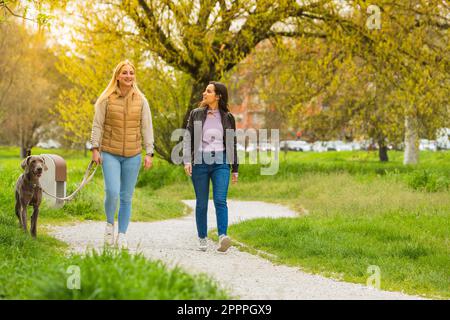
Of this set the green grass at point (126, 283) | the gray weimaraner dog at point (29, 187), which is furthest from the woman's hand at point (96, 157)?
the green grass at point (126, 283)

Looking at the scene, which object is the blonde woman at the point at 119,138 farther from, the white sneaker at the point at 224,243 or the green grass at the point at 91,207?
the green grass at the point at 91,207

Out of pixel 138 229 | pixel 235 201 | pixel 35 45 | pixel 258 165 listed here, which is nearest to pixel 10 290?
pixel 138 229

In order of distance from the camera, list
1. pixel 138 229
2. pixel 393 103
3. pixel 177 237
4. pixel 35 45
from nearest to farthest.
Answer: pixel 177 237 → pixel 138 229 → pixel 393 103 → pixel 35 45

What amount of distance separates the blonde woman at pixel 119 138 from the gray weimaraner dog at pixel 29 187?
0.94 m

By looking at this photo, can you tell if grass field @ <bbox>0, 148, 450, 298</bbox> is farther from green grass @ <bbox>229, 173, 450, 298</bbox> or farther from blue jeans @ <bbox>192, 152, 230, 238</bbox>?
blue jeans @ <bbox>192, 152, 230, 238</bbox>

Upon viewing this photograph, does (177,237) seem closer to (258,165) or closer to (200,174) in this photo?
(200,174)

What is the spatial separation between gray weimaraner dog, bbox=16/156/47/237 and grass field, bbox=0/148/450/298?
28 centimetres

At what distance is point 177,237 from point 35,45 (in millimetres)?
32962

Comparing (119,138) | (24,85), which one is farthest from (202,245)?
(24,85)

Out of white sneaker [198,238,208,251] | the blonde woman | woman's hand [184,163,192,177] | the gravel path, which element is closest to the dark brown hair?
woman's hand [184,163,192,177]

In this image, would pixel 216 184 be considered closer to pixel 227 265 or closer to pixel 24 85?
pixel 227 265

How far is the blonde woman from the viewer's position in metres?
7.89

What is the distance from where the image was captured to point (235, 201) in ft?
58.8

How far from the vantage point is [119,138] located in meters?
7.91
